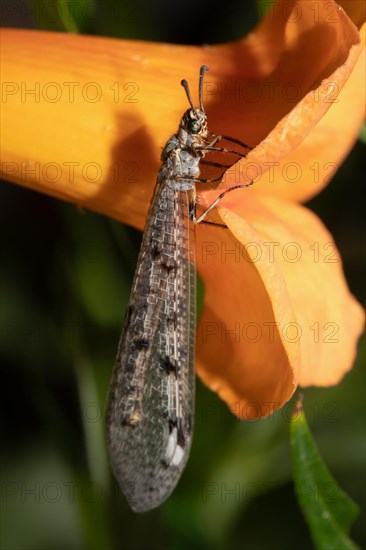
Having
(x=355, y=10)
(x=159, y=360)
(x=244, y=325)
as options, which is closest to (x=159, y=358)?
(x=159, y=360)

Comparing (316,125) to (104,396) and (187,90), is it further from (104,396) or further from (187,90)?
(104,396)

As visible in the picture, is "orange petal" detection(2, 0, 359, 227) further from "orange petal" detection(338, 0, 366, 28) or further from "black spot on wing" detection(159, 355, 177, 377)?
"black spot on wing" detection(159, 355, 177, 377)

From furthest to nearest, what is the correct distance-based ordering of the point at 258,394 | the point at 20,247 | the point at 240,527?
1. the point at 20,247
2. the point at 240,527
3. the point at 258,394

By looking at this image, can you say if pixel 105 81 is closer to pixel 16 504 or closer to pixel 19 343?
pixel 19 343

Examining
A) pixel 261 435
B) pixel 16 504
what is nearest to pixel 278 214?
pixel 261 435

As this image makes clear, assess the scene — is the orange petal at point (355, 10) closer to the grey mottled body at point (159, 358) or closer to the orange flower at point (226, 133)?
the orange flower at point (226, 133)

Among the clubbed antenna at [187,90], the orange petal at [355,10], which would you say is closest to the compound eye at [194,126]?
the clubbed antenna at [187,90]
